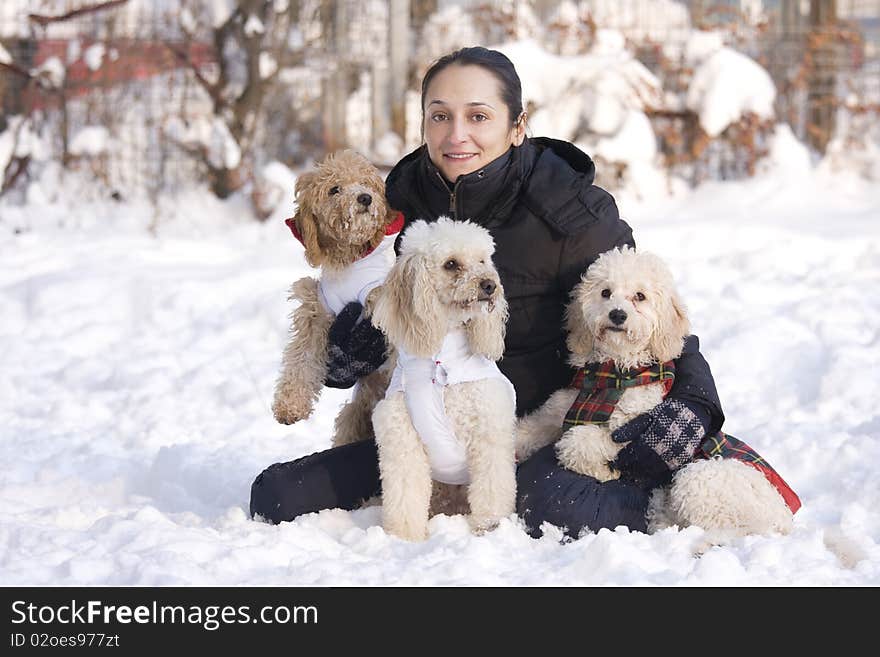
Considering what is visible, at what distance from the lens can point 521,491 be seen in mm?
3400

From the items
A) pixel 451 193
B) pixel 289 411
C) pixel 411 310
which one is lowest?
pixel 289 411

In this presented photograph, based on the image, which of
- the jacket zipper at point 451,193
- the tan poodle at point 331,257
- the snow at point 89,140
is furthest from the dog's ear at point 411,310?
the snow at point 89,140

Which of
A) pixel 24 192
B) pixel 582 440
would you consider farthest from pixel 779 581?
pixel 24 192

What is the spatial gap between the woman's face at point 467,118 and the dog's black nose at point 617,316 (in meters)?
0.66

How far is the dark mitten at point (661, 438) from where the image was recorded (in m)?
3.33

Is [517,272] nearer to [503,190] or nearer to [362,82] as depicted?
[503,190]

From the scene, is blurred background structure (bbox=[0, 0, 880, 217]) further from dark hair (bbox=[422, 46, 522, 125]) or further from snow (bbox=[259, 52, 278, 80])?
dark hair (bbox=[422, 46, 522, 125])

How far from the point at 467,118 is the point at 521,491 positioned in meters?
1.18

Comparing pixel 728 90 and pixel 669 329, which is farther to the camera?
pixel 728 90

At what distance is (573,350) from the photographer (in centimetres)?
350

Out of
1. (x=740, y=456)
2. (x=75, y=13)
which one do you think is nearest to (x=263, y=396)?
(x=740, y=456)

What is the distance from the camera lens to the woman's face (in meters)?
3.50

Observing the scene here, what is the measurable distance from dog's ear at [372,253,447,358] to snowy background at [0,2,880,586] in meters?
0.58

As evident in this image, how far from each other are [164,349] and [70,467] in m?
1.77
